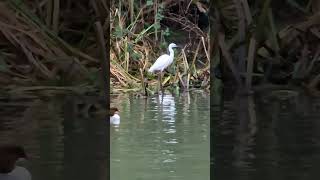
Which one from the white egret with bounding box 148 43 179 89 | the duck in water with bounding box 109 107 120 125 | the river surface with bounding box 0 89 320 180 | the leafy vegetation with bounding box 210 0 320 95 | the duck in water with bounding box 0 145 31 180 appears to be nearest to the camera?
the duck in water with bounding box 0 145 31 180

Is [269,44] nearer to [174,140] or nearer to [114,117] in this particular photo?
[114,117]

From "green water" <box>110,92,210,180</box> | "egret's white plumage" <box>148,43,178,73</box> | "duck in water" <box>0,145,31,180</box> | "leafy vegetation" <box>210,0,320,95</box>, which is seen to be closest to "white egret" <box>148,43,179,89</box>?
"egret's white plumage" <box>148,43,178,73</box>

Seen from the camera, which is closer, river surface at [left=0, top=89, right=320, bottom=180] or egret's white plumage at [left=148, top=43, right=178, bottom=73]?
river surface at [left=0, top=89, right=320, bottom=180]

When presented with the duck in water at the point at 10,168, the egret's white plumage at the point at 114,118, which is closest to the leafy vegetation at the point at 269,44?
the egret's white plumage at the point at 114,118

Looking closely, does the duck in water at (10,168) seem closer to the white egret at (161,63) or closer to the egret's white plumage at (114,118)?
the egret's white plumage at (114,118)

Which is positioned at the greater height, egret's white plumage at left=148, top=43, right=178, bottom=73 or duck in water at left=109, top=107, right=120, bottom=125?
egret's white plumage at left=148, top=43, right=178, bottom=73

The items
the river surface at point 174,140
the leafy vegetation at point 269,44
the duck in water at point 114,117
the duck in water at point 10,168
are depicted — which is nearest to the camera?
the duck in water at point 10,168

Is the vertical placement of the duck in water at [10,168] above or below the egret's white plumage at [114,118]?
below

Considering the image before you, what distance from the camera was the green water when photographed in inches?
58.8

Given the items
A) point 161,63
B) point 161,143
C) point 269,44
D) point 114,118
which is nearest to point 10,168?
point 161,143

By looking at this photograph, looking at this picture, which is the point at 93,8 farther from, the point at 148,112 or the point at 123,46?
the point at 123,46

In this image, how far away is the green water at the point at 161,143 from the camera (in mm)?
1493

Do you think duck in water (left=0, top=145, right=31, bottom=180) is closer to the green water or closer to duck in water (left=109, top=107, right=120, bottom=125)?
the green water

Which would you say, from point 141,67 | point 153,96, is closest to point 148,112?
point 153,96
